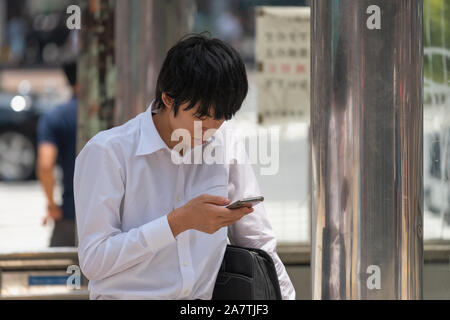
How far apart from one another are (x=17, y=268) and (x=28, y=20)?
1189 centimetres

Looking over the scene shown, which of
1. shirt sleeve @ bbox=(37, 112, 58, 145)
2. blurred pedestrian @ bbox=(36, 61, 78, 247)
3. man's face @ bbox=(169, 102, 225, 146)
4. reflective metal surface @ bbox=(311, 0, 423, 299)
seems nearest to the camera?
reflective metal surface @ bbox=(311, 0, 423, 299)

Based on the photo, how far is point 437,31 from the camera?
12.1 ft

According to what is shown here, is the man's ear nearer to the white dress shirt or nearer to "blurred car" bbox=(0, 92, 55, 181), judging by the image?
the white dress shirt

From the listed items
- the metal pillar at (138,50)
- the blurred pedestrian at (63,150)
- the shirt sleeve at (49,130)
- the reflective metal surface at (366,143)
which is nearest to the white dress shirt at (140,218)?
the reflective metal surface at (366,143)

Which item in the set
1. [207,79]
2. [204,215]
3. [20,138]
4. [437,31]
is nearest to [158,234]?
[204,215]

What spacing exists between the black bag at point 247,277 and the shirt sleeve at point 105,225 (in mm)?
276

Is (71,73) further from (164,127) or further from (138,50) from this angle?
(164,127)

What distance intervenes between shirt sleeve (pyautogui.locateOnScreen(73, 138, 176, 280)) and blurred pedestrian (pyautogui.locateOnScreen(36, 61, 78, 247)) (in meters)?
2.62

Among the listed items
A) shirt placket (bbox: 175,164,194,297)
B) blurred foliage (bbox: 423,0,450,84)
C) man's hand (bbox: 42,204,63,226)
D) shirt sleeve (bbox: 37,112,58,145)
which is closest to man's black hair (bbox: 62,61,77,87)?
shirt sleeve (bbox: 37,112,58,145)

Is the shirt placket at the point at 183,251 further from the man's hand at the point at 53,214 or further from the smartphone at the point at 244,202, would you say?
the man's hand at the point at 53,214

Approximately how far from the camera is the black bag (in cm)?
203

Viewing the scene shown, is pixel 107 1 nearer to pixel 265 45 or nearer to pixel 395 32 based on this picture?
pixel 265 45
